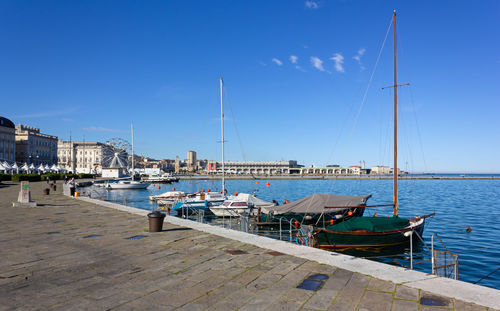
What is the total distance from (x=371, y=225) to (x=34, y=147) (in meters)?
170

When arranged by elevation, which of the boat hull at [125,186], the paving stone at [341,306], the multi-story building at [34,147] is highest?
the multi-story building at [34,147]

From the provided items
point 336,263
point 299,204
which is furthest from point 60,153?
point 336,263

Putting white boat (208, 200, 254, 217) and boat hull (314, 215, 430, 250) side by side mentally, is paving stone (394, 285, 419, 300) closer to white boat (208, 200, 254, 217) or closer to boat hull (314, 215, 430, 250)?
boat hull (314, 215, 430, 250)

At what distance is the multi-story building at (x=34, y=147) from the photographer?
5595 inches

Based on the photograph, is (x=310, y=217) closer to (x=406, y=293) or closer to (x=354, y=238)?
(x=354, y=238)

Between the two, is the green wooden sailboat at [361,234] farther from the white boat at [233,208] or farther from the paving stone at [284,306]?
the white boat at [233,208]

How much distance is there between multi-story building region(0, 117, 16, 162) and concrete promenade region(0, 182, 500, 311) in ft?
469

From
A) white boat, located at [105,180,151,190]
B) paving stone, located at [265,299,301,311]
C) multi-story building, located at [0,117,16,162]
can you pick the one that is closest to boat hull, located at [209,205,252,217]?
paving stone, located at [265,299,301,311]

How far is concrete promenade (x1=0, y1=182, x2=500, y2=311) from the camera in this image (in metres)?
5.92

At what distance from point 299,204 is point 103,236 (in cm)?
1436

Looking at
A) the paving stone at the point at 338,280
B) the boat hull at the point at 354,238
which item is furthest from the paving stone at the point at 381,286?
the boat hull at the point at 354,238

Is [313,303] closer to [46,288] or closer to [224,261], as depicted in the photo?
[224,261]

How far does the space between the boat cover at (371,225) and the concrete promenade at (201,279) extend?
7527 mm

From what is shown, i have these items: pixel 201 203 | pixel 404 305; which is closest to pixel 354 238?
pixel 404 305
